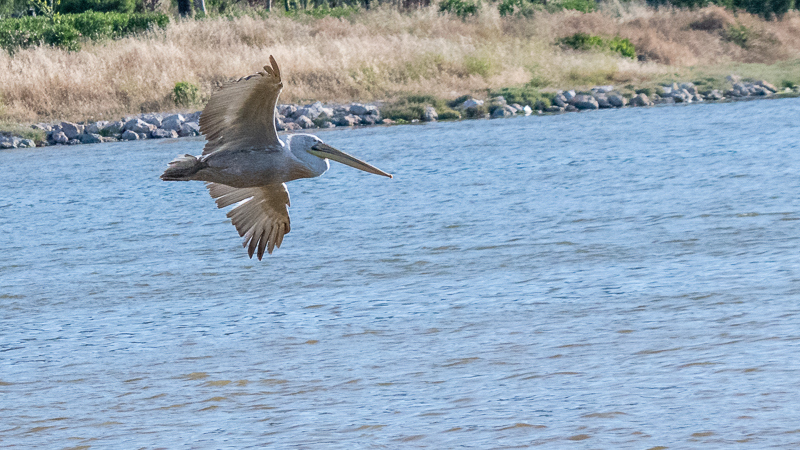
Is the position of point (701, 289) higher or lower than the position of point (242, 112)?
lower

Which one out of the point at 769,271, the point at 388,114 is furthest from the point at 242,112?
the point at 388,114

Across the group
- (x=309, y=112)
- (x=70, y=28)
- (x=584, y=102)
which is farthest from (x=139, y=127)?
(x=584, y=102)

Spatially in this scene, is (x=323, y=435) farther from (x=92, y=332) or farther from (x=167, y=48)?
(x=167, y=48)

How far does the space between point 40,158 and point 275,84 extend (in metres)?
15.8

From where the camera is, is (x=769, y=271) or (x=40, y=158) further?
(x=40, y=158)

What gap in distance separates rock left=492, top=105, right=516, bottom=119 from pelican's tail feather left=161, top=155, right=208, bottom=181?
17628 mm

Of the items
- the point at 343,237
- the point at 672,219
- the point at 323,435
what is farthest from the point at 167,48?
the point at 323,435

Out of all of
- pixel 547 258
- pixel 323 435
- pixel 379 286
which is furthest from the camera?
pixel 547 258

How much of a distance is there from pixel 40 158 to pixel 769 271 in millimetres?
14460

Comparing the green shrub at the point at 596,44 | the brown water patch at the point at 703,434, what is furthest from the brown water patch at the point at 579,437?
the green shrub at the point at 596,44

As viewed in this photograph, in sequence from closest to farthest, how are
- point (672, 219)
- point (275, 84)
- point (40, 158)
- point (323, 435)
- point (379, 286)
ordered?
point (275, 84), point (323, 435), point (379, 286), point (672, 219), point (40, 158)

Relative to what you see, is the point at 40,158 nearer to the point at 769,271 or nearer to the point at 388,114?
the point at 388,114

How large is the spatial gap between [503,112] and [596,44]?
20.4 ft

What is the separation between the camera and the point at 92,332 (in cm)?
851
